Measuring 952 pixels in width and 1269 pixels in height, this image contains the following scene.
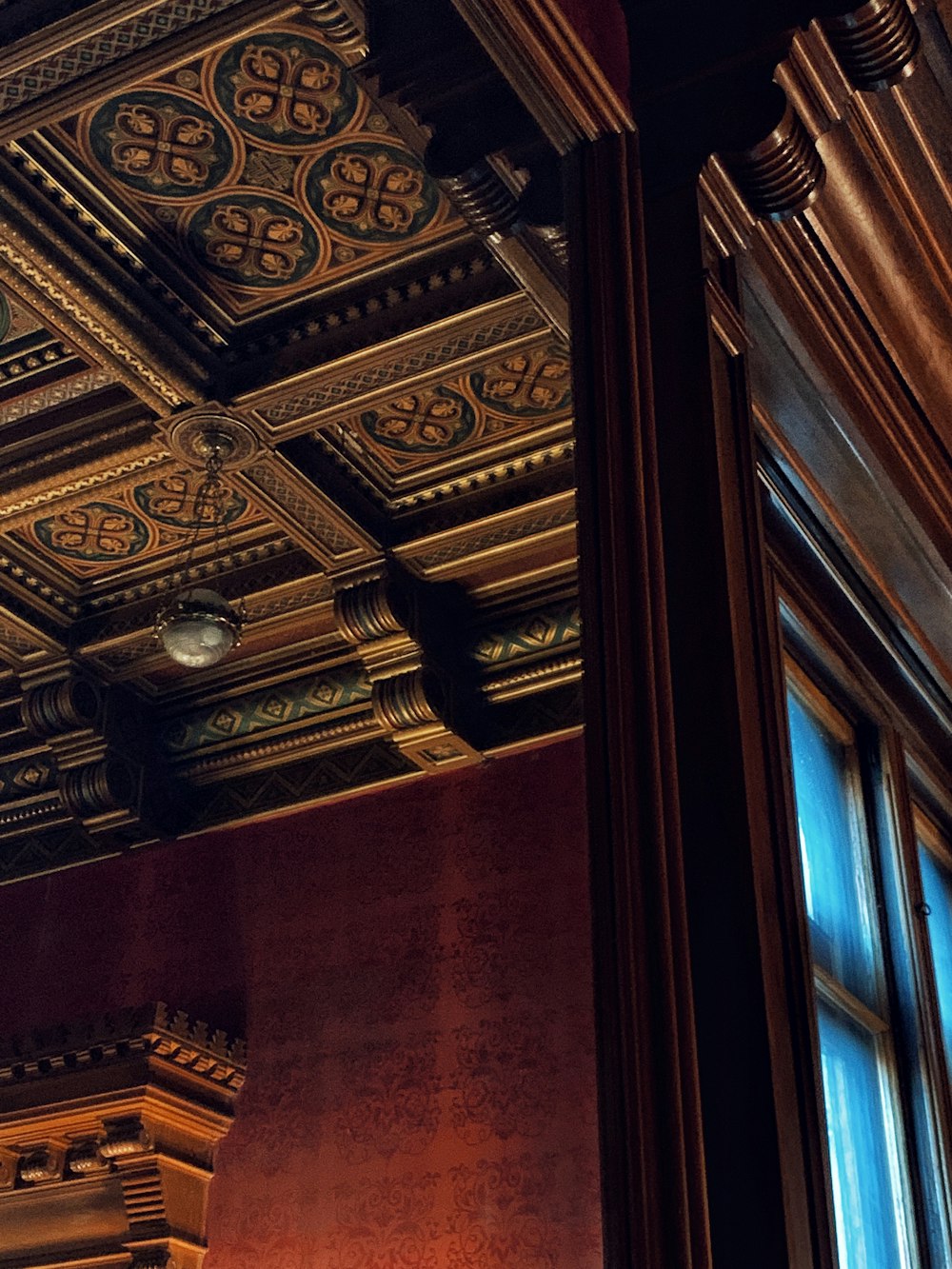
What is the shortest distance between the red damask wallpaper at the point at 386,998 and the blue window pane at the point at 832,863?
271cm

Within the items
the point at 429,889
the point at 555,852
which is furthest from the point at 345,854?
the point at 555,852

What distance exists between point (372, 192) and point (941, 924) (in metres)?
2.82

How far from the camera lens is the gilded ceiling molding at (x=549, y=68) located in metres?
2.10

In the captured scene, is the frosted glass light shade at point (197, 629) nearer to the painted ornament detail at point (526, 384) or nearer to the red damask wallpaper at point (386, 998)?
the painted ornament detail at point (526, 384)

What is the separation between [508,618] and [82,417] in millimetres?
2033

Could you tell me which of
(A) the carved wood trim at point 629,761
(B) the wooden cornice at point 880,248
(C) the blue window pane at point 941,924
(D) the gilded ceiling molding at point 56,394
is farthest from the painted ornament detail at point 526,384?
(A) the carved wood trim at point 629,761

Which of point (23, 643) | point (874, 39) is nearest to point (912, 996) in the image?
point (874, 39)

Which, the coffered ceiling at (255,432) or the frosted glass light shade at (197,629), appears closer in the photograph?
the coffered ceiling at (255,432)

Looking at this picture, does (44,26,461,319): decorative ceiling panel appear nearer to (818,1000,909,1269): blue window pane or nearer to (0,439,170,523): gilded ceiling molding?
(0,439,170,523): gilded ceiling molding

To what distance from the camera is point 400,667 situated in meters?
6.28

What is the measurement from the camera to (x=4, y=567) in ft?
20.9

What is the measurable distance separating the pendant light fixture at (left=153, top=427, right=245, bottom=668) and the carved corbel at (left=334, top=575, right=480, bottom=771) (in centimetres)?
63

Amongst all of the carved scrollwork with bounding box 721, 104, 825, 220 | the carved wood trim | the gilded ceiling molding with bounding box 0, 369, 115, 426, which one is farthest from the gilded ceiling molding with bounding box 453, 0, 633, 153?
the gilded ceiling molding with bounding box 0, 369, 115, 426

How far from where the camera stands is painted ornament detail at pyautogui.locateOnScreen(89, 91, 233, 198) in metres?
4.45
